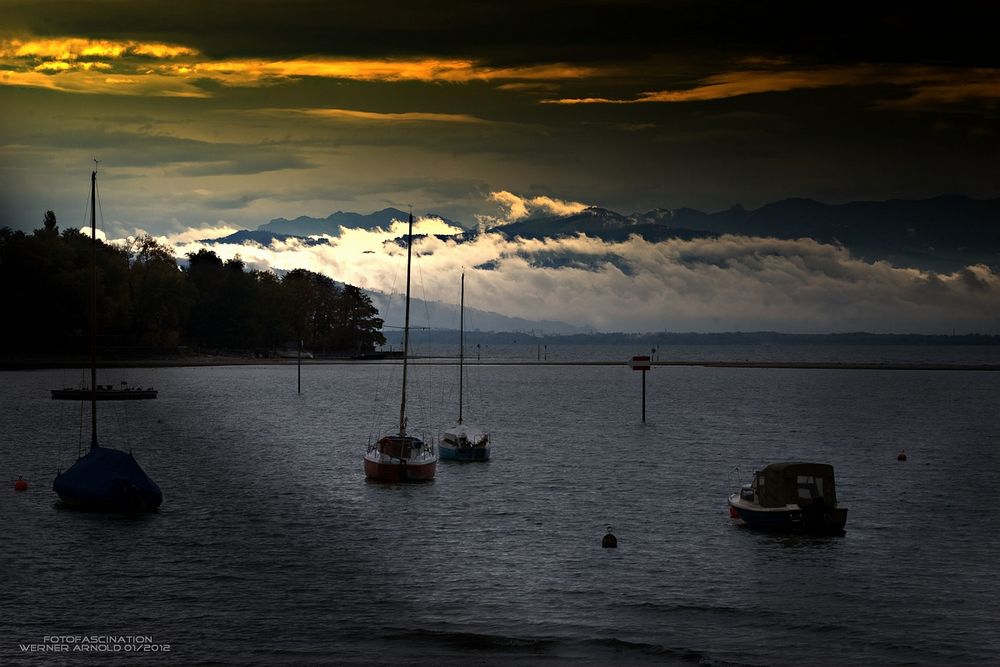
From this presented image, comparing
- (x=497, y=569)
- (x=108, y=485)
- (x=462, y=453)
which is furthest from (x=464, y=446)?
(x=497, y=569)

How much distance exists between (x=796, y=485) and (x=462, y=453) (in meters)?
41.6

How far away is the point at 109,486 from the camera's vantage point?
67.8 metres

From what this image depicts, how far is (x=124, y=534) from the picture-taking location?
63125 mm

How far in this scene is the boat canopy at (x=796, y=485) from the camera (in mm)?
63906

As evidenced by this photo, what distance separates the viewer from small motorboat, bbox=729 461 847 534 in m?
64.2

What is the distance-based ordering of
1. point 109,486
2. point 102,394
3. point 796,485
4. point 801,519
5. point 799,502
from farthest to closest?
point 102,394 < point 109,486 < point 796,485 < point 799,502 < point 801,519

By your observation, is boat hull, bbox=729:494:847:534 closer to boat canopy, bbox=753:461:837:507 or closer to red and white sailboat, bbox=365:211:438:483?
boat canopy, bbox=753:461:837:507

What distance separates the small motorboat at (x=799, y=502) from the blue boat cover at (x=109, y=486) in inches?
1439

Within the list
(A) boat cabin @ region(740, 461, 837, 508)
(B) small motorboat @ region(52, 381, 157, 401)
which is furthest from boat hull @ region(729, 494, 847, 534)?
(B) small motorboat @ region(52, 381, 157, 401)

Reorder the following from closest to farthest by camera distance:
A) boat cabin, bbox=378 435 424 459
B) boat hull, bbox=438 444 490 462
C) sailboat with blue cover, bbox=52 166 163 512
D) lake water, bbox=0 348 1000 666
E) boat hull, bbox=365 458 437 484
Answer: lake water, bbox=0 348 1000 666
sailboat with blue cover, bbox=52 166 163 512
boat hull, bbox=365 458 437 484
boat cabin, bbox=378 435 424 459
boat hull, bbox=438 444 490 462

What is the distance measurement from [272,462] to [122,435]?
38944 mm

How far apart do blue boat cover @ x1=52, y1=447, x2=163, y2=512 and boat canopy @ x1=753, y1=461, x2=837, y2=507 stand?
121 feet

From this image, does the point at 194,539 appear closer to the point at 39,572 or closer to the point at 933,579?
the point at 39,572

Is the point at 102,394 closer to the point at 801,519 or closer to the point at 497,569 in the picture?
the point at 497,569
